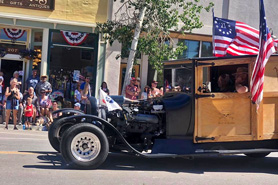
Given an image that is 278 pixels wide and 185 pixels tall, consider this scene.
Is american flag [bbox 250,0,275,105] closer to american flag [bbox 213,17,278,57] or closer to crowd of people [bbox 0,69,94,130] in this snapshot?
american flag [bbox 213,17,278,57]

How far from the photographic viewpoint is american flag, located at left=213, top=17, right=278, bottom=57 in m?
8.15

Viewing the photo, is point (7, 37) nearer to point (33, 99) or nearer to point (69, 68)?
point (69, 68)

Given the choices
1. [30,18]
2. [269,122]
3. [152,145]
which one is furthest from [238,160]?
[30,18]

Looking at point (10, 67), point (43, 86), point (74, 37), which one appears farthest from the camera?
point (74, 37)

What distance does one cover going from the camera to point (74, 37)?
56.1 ft

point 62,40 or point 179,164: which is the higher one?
point 62,40

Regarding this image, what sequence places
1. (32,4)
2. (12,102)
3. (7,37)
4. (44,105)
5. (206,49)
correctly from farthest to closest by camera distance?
(206,49), (7,37), (32,4), (44,105), (12,102)

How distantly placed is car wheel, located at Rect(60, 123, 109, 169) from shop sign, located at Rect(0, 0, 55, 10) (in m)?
11.0

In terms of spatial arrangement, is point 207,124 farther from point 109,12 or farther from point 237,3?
point 237,3

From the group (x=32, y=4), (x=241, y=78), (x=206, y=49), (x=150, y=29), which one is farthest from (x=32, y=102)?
(x=241, y=78)

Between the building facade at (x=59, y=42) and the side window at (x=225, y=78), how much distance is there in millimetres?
10294

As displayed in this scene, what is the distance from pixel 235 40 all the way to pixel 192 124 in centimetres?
223

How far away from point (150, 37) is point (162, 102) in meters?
8.09

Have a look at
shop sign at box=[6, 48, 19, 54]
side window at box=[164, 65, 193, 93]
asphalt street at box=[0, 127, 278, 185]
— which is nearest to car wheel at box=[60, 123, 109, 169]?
asphalt street at box=[0, 127, 278, 185]
